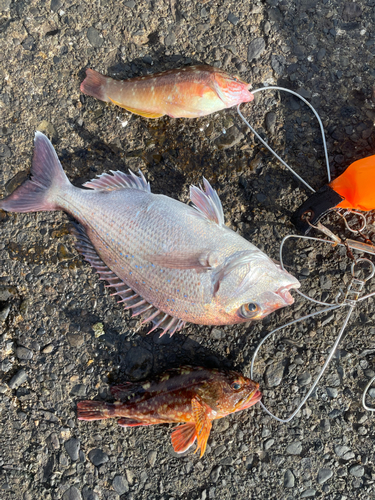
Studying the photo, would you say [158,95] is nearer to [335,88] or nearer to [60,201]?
[60,201]

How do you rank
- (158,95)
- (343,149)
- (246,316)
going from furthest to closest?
1. (343,149)
2. (158,95)
3. (246,316)

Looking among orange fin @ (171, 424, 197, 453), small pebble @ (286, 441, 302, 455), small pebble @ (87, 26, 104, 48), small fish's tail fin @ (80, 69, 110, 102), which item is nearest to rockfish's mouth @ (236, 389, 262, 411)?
orange fin @ (171, 424, 197, 453)

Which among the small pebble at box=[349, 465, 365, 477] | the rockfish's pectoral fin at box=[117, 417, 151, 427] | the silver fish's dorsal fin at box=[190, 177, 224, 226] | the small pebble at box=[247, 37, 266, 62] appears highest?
the small pebble at box=[247, 37, 266, 62]

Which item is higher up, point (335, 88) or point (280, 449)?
point (335, 88)

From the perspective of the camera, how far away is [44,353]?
3.11m

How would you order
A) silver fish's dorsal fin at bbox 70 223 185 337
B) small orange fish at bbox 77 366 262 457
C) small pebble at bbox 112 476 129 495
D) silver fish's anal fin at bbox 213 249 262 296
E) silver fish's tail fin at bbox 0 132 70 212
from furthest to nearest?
1. small pebble at bbox 112 476 129 495
2. silver fish's tail fin at bbox 0 132 70 212
3. silver fish's dorsal fin at bbox 70 223 185 337
4. small orange fish at bbox 77 366 262 457
5. silver fish's anal fin at bbox 213 249 262 296

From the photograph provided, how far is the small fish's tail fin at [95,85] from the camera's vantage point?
9.89 feet

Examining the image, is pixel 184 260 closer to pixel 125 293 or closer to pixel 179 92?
pixel 125 293

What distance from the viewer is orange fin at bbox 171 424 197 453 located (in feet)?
8.97

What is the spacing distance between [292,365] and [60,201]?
7.84 feet

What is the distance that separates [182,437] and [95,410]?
76 centimetres

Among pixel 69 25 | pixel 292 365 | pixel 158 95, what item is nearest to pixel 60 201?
pixel 158 95

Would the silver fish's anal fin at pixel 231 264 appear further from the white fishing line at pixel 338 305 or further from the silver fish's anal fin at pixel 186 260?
the white fishing line at pixel 338 305

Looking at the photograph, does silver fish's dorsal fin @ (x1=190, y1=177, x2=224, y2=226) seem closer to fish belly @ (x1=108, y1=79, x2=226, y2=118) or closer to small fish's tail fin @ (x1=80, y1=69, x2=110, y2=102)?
fish belly @ (x1=108, y1=79, x2=226, y2=118)
